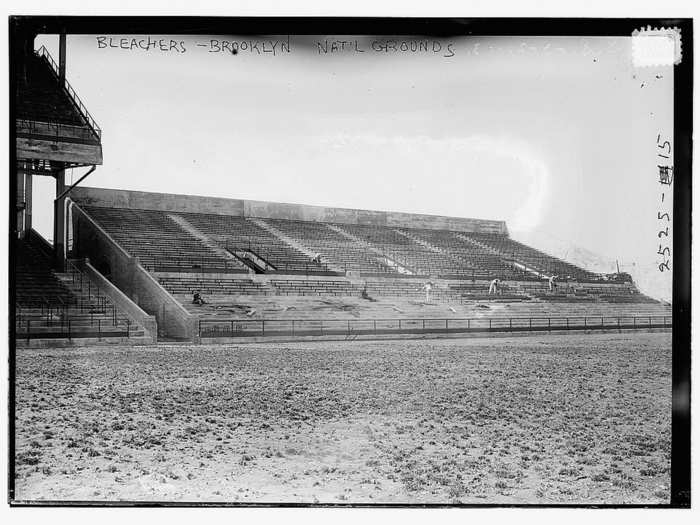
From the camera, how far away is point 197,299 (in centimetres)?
1028

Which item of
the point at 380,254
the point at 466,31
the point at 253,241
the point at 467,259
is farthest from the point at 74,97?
the point at 467,259

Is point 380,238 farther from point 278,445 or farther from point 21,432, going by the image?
point 21,432

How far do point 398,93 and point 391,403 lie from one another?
10.8 ft

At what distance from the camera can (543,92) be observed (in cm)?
920

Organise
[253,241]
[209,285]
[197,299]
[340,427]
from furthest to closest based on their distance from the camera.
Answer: [253,241]
[209,285]
[197,299]
[340,427]

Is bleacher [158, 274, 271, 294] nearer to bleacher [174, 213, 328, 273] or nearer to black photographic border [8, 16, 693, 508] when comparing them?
bleacher [174, 213, 328, 273]

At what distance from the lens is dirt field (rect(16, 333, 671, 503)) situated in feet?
28.2

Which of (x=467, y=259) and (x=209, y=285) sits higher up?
(x=467, y=259)

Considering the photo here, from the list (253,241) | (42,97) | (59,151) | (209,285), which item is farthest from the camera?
(253,241)

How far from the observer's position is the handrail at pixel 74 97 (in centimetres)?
895

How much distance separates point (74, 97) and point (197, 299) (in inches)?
106

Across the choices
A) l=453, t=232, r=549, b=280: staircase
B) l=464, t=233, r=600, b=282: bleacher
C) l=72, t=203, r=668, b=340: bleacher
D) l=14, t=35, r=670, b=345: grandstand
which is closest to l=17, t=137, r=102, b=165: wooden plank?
l=14, t=35, r=670, b=345: grandstand

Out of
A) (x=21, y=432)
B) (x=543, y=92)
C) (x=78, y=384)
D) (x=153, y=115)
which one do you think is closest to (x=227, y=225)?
(x=153, y=115)

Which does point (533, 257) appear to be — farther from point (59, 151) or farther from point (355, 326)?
point (59, 151)
